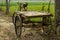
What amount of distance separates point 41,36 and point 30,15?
953 millimetres

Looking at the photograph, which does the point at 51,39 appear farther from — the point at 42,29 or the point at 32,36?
the point at 42,29

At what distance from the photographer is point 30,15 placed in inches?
252

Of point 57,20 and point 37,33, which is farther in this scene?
point 37,33

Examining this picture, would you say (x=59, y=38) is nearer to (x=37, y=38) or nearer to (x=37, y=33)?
(x=37, y=38)

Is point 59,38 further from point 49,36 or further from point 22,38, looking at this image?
point 22,38

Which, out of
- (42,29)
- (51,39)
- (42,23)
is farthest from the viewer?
(42,29)

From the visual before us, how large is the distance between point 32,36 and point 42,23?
530 millimetres

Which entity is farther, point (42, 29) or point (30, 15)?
point (42, 29)

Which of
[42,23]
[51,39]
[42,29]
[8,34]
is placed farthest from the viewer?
[42,29]

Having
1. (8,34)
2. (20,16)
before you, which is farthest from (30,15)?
(8,34)

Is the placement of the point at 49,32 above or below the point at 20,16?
below

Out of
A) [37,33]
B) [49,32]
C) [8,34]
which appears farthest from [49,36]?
[8,34]

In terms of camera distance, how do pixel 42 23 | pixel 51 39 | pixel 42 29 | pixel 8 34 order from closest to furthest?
pixel 51 39 < pixel 42 23 < pixel 8 34 < pixel 42 29

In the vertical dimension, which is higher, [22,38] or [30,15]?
[30,15]
